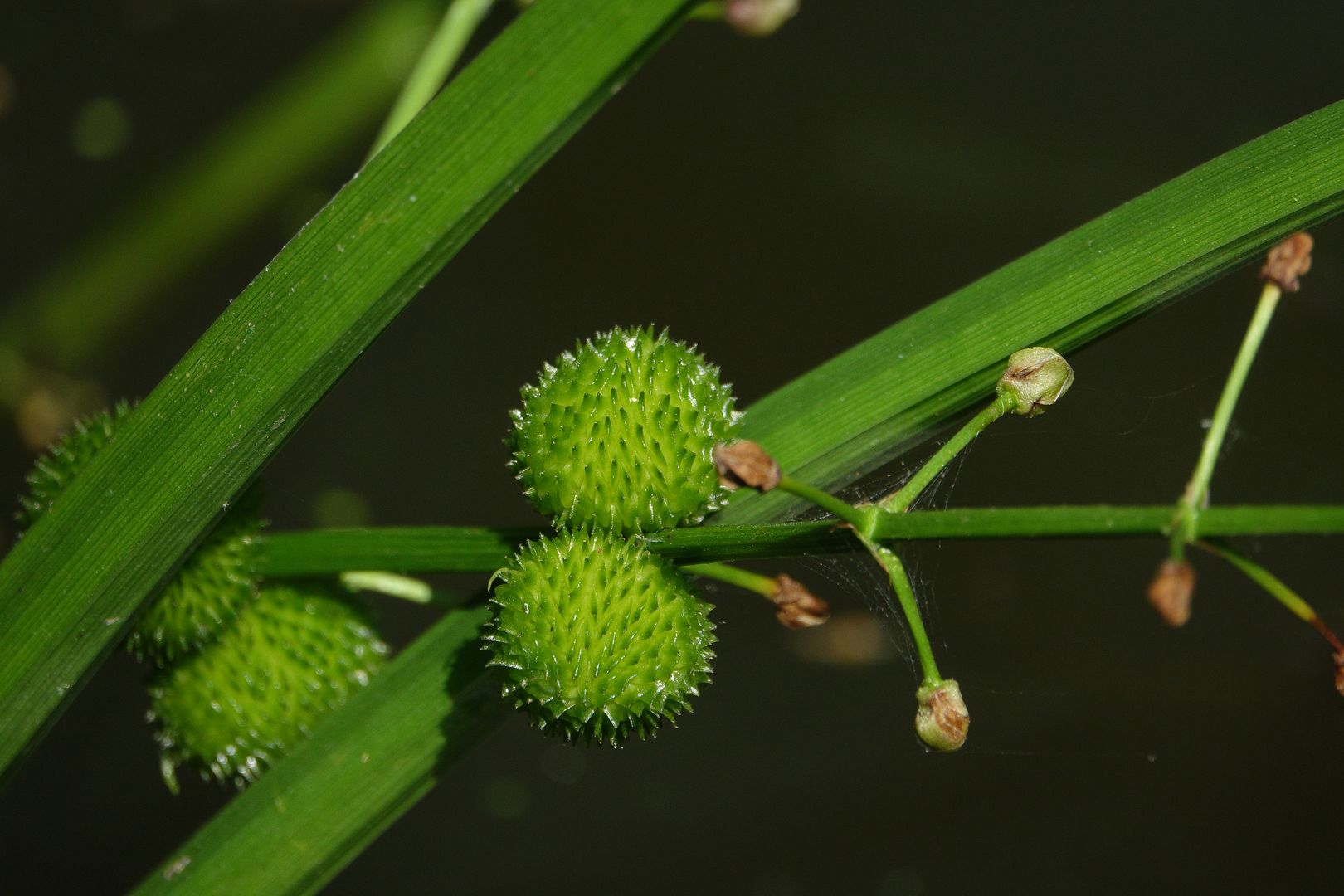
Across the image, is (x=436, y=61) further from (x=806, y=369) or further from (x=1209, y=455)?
(x=1209, y=455)

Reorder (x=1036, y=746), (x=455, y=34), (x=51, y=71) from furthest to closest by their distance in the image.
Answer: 1. (x=51, y=71)
2. (x=1036, y=746)
3. (x=455, y=34)

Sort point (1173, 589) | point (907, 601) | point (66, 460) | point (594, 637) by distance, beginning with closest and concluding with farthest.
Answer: point (1173, 589) < point (907, 601) < point (594, 637) < point (66, 460)

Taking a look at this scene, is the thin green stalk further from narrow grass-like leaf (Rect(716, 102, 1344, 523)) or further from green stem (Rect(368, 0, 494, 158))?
green stem (Rect(368, 0, 494, 158))

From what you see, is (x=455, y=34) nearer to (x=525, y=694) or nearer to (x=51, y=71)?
(x=525, y=694)

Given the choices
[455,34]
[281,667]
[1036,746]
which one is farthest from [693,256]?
[281,667]

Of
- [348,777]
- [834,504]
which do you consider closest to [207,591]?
[348,777]

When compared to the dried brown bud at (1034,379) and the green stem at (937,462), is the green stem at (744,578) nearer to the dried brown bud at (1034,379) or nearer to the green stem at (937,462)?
the green stem at (937,462)

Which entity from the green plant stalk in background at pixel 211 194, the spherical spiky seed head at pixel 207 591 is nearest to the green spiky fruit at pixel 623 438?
the spherical spiky seed head at pixel 207 591
